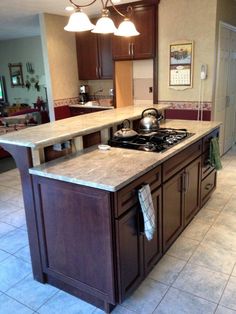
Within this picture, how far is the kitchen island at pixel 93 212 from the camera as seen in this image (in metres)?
1.69

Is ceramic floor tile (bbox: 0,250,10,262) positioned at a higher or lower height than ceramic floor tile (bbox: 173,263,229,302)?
higher

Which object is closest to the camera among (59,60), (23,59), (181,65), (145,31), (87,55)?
(181,65)

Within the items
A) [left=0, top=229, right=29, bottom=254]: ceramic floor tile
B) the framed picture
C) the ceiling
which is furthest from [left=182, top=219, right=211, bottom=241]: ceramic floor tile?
the ceiling

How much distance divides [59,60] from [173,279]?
436 cm

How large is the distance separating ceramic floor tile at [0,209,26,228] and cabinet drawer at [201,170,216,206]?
1.94 metres

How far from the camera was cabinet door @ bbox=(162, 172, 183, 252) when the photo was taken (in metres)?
2.22

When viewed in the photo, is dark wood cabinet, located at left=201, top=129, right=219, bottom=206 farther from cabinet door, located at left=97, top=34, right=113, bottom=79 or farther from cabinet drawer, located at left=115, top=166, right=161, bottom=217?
cabinet door, located at left=97, top=34, right=113, bottom=79

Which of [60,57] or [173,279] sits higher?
[60,57]

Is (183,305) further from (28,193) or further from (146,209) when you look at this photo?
(28,193)

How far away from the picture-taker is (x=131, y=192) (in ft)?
5.75

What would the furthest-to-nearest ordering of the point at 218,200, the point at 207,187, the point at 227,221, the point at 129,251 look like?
the point at 218,200 < the point at 207,187 < the point at 227,221 < the point at 129,251

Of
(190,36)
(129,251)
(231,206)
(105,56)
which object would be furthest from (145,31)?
(129,251)

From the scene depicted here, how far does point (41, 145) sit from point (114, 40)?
3.61 meters

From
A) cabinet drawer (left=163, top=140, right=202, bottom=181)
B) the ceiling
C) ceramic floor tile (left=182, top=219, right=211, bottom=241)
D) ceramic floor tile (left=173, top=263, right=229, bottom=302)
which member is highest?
the ceiling
